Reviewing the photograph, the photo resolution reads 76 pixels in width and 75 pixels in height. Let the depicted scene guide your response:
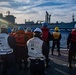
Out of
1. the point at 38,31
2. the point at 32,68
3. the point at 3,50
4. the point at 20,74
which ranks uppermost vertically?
the point at 38,31

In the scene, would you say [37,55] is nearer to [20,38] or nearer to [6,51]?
[6,51]

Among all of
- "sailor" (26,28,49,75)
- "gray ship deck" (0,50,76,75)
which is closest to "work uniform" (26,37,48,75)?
"sailor" (26,28,49,75)

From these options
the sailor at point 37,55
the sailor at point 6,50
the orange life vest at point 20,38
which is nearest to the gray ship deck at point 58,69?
the orange life vest at point 20,38

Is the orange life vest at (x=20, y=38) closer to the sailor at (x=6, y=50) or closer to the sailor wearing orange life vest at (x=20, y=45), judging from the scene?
the sailor wearing orange life vest at (x=20, y=45)

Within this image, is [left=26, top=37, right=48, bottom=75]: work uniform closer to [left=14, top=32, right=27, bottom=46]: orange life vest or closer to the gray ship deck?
the gray ship deck

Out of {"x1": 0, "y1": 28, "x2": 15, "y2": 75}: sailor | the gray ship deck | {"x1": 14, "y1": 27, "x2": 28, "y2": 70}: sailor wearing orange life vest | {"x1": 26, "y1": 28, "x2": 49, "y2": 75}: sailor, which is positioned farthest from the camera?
{"x1": 14, "y1": 27, "x2": 28, "y2": 70}: sailor wearing orange life vest

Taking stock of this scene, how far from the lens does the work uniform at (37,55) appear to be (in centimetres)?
723

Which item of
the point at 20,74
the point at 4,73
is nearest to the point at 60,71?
the point at 20,74

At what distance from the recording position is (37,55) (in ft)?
23.9

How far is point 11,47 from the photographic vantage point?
7.63 metres

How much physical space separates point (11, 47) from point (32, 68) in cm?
94

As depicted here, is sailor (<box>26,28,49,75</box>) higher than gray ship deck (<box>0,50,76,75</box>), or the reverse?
sailor (<box>26,28,49,75</box>)

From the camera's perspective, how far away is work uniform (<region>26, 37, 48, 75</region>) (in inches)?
285

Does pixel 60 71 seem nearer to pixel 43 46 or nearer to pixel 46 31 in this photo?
pixel 46 31
